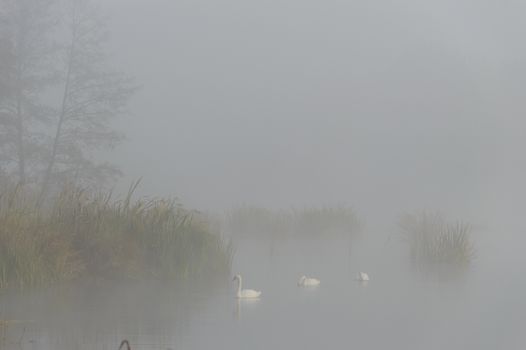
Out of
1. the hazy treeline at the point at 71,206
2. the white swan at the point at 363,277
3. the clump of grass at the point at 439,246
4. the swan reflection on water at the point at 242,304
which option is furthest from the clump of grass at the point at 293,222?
the swan reflection on water at the point at 242,304

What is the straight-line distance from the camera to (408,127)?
105312mm

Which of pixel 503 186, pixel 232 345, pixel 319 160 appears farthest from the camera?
pixel 503 186

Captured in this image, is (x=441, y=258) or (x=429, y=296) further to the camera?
(x=441, y=258)

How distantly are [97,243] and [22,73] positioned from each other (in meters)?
9.28

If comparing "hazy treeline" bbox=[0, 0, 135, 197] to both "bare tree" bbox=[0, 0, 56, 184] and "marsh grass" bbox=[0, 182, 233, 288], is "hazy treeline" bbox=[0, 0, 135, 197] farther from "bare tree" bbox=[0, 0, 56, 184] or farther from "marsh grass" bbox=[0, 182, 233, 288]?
"marsh grass" bbox=[0, 182, 233, 288]

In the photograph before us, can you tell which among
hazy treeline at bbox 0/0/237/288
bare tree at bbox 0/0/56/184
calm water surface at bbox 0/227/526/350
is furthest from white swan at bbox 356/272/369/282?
bare tree at bbox 0/0/56/184

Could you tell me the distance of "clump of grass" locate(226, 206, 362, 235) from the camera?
24.2 meters

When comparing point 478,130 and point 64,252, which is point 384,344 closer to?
point 64,252

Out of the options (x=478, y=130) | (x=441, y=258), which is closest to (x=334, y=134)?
(x=478, y=130)

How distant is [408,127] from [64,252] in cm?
9559

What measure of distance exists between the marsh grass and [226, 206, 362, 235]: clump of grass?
379 inches

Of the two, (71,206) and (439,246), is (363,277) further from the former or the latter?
(71,206)

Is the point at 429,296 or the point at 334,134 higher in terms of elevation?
the point at 334,134

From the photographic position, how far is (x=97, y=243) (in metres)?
12.6
